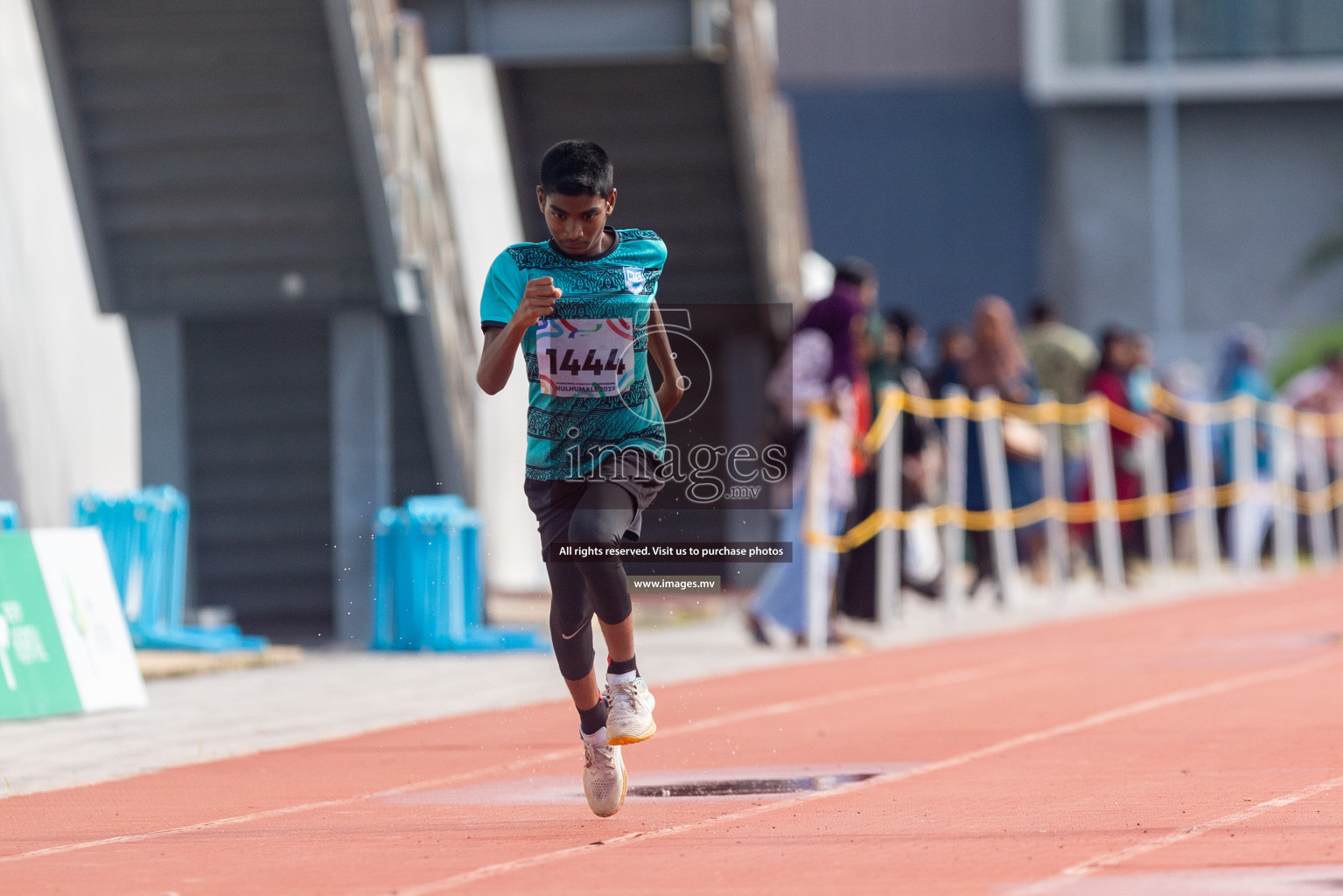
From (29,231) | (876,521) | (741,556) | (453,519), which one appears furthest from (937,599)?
(741,556)

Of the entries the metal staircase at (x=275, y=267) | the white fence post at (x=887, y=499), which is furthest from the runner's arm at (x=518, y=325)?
the white fence post at (x=887, y=499)

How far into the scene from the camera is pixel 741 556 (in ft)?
25.7

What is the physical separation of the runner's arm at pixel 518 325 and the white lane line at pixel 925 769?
1.29m

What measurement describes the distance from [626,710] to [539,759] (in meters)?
Result: 2.11

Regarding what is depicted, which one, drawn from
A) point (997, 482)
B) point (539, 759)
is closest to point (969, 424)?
point (997, 482)

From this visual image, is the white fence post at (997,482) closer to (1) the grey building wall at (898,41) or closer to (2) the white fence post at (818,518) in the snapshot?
(2) the white fence post at (818,518)

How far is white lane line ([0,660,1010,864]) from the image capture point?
6.90 meters

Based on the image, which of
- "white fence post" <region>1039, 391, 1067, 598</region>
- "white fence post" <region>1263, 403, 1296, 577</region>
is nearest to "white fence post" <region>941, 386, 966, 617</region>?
"white fence post" <region>1039, 391, 1067, 598</region>

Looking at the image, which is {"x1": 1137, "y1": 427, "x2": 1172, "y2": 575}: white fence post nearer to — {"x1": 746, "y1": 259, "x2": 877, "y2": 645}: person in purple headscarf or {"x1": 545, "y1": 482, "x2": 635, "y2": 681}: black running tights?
{"x1": 746, "y1": 259, "x2": 877, "y2": 645}: person in purple headscarf

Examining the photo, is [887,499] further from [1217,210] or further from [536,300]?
[1217,210]

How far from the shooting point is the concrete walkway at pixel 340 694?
9.27 metres

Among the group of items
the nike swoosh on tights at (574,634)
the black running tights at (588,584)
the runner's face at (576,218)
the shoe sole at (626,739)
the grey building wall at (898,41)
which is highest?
the grey building wall at (898,41)

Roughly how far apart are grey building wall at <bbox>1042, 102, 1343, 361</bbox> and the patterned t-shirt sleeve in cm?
4298

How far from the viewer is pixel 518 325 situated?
657 centimetres
